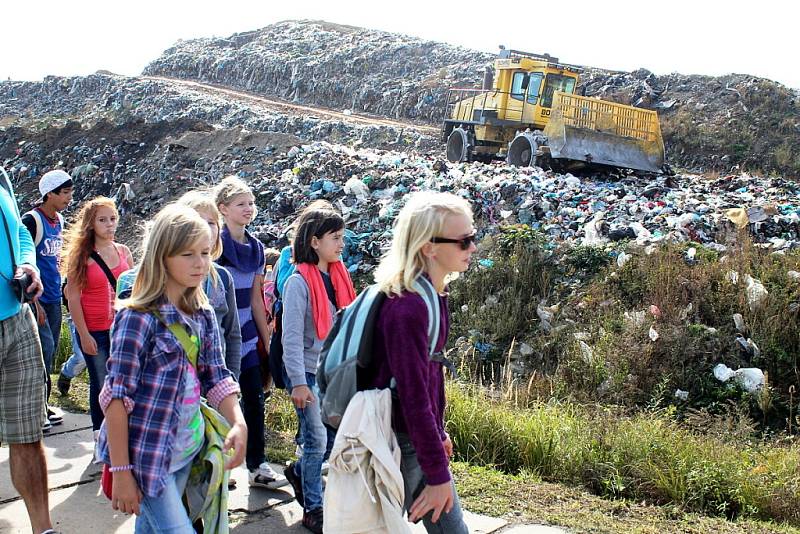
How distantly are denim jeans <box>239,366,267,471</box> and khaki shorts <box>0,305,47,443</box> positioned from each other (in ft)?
3.80

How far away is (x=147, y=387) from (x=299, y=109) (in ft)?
97.8

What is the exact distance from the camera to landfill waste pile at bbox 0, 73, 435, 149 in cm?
2572

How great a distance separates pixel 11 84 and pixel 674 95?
1227 inches

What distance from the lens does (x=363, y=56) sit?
37.2 meters

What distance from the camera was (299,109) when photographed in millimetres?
31438

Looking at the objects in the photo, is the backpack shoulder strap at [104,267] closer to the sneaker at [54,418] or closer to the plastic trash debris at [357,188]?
the sneaker at [54,418]

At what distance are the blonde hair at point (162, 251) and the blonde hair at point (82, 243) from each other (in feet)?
7.31

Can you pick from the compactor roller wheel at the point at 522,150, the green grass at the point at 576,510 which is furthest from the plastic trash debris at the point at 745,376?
the compactor roller wheel at the point at 522,150

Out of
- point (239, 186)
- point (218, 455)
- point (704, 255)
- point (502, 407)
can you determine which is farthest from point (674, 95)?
point (218, 455)

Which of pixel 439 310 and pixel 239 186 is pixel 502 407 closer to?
pixel 239 186

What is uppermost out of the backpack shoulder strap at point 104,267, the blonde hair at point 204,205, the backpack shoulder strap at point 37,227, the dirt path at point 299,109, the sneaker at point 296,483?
the dirt path at point 299,109

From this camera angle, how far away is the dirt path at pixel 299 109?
28484 mm

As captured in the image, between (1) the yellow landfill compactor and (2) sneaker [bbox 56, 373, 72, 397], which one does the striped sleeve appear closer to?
(2) sneaker [bbox 56, 373, 72, 397]

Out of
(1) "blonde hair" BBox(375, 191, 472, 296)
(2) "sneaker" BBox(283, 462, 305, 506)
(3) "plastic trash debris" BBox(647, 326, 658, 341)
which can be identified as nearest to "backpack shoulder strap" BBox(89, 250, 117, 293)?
→ (2) "sneaker" BBox(283, 462, 305, 506)
